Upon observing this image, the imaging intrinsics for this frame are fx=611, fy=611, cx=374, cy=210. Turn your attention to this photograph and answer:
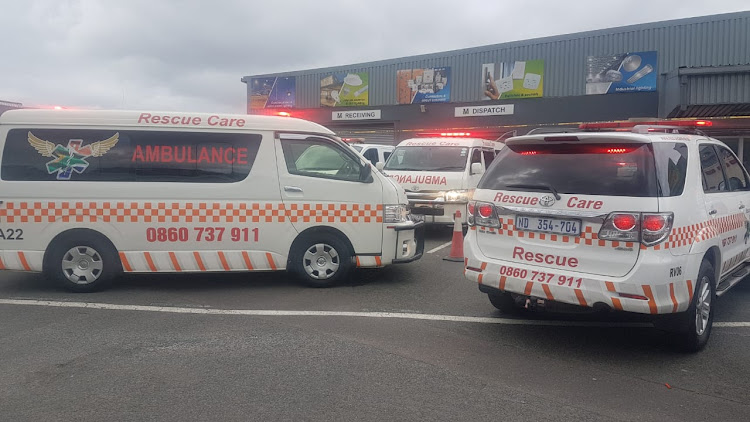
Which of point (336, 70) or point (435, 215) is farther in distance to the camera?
point (336, 70)

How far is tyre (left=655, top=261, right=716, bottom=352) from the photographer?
489 centimetres

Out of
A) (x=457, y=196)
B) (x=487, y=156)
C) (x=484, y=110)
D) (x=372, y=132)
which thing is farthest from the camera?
(x=372, y=132)

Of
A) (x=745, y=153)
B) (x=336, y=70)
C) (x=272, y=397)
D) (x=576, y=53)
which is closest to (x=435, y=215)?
(x=272, y=397)

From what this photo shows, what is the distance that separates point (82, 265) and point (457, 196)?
6614 mm

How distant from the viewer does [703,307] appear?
5.13m

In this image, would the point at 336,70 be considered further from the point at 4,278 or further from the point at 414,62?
the point at 4,278

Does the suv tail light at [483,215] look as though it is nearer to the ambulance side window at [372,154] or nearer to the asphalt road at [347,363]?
the asphalt road at [347,363]

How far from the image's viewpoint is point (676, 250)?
4.67 meters

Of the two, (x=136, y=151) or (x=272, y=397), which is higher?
(x=136, y=151)

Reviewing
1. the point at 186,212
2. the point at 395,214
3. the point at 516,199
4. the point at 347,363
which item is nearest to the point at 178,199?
the point at 186,212

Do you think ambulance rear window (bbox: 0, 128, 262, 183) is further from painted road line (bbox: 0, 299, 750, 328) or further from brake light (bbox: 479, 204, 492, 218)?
brake light (bbox: 479, 204, 492, 218)

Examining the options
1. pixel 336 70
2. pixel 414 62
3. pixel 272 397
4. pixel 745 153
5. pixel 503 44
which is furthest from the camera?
pixel 336 70

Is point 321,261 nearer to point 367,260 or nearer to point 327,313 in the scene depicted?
point 367,260

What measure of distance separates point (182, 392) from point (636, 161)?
12.5 ft
